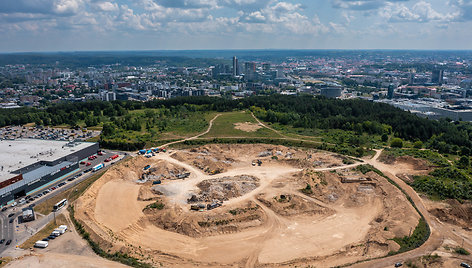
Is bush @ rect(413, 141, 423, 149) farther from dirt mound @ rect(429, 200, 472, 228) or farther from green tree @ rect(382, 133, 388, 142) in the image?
dirt mound @ rect(429, 200, 472, 228)

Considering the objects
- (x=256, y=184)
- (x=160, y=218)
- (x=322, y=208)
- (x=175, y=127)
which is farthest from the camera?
(x=175, y=127)

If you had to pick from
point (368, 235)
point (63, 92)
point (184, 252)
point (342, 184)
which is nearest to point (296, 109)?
point (342, 184)

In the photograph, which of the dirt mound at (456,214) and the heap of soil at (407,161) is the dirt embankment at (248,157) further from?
the dirt mound at (456,214)

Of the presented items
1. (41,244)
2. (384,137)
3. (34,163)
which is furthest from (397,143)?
(34,163)

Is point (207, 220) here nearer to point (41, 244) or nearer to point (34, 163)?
point (41, 244)

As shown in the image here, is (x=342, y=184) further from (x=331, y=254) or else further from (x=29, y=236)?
(x=29, y=236)

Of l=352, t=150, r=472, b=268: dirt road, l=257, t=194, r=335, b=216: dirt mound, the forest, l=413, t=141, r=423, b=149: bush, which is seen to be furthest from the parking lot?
l=413, t=141, r=423, b=149: bush
